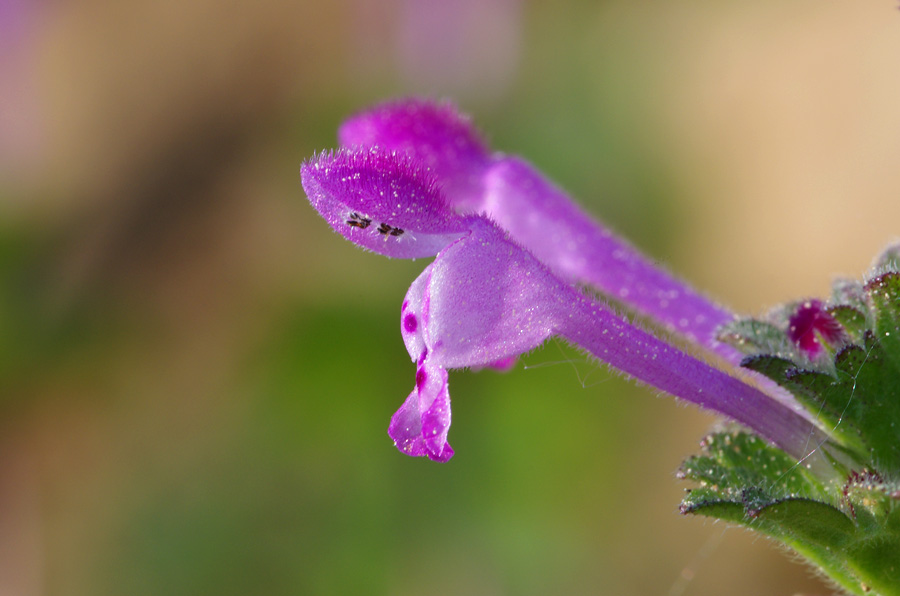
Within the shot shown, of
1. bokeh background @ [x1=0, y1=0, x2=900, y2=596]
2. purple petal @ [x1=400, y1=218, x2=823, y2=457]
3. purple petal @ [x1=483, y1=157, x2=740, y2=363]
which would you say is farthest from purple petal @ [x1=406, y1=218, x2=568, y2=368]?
bokeh background @ [x1=0, y1=0, x2=900, y2=596]

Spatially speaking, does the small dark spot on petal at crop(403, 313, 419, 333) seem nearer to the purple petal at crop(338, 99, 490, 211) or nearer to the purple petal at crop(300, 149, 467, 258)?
the purple petal at crop(300, 149, 467, 258)

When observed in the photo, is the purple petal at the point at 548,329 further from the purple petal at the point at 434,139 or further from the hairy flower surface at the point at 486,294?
the purple petal at the point at 434,139

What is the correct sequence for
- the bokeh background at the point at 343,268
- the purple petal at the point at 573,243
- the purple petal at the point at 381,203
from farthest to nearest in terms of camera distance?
the bokeh background at the point at 343,268, the purple petal at the point at 573,243, the purple petal at the point at 381,203

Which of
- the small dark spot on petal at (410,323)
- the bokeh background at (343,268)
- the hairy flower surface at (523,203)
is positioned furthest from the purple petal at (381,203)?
the bokeh background at (343,268)

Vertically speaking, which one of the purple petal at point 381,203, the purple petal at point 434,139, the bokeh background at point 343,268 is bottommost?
the bokeh background at point 343,268

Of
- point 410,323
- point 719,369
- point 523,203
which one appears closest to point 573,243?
point 523,203

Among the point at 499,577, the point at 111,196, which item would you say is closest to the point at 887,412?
the point at 499,577

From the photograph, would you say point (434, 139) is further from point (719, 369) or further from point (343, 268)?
point (343, 268)
